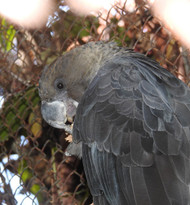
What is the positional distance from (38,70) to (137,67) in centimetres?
109

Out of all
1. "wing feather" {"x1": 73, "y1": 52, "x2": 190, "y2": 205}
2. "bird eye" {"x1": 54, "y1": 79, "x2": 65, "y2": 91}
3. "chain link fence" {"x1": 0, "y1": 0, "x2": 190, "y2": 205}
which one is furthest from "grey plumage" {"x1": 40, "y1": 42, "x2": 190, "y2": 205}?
"chain link fence" {"x1": 0, "y1": 0, "x2": 190, "y2": 205}

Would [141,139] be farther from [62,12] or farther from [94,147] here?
[62,12]

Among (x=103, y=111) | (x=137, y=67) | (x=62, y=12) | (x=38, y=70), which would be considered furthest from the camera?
(x=38, y=70)

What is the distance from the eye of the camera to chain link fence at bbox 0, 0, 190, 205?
240 cm

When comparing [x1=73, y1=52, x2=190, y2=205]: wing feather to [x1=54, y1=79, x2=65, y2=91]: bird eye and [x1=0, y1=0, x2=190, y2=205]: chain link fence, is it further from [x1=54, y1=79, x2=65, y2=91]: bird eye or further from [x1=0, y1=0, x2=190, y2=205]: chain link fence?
[x1=0, y1=0, x2=190, y2=205]: chain link fence

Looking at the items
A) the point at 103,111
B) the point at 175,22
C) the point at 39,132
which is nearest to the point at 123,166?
the point at 103,111

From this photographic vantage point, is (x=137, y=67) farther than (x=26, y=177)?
No

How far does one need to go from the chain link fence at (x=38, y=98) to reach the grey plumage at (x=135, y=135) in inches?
25.9

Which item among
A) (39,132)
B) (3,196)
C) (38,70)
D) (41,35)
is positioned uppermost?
(41,35)

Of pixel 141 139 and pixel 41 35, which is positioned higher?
pixel 141 139

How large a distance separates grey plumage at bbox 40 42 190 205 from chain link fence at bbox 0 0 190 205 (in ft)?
2.16

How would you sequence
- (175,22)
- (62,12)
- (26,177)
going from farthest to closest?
(26,177), (62,12), (175,22)

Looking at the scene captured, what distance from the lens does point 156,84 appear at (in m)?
1.66

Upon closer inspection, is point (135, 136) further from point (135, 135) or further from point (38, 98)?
point (38, 98)
